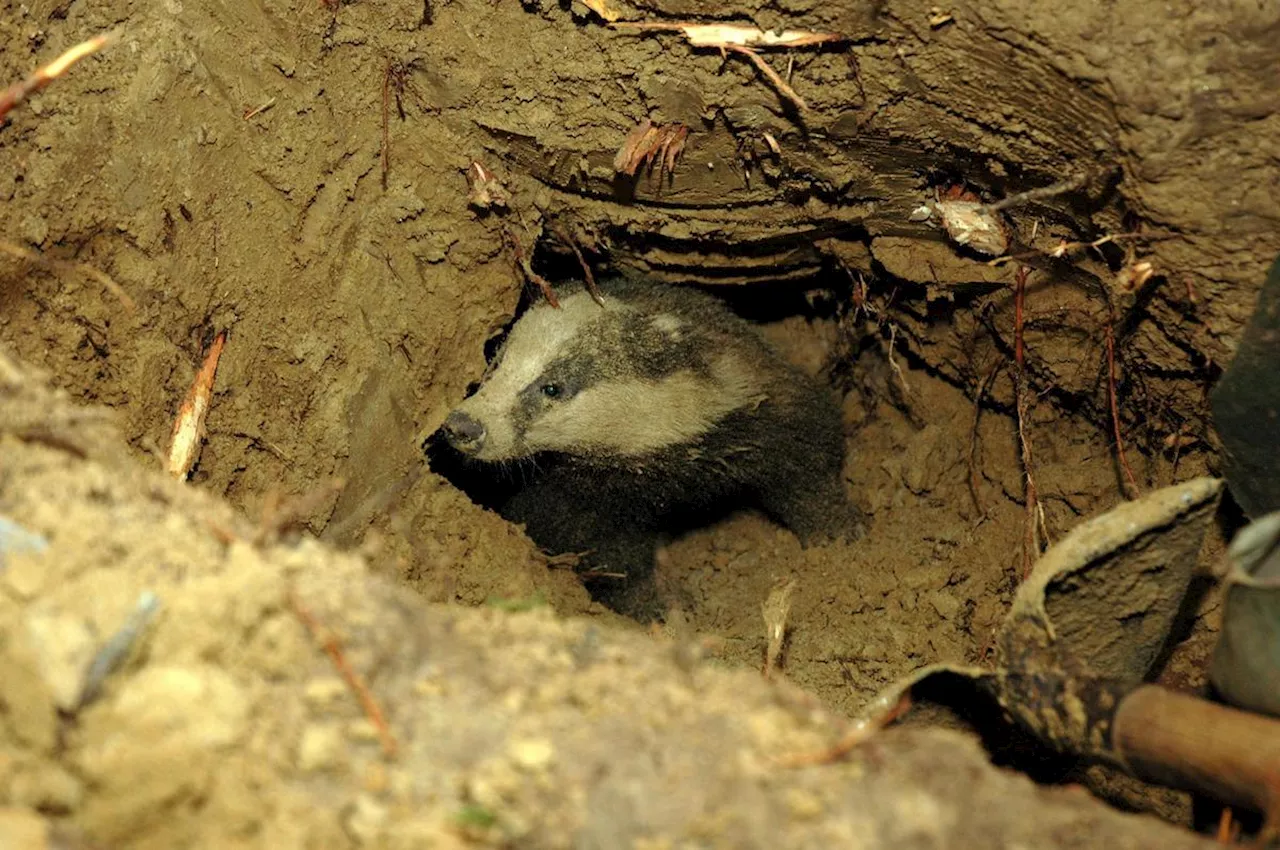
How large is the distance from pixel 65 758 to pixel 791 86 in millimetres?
2676

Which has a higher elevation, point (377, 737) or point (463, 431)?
point (377, 737)

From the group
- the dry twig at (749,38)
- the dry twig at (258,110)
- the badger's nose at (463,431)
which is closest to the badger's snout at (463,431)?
the badger's nose at (463,431)

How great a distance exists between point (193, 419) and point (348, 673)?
188 cm

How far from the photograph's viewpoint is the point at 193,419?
331 cm

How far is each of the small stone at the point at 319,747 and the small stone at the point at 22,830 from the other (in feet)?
1.20

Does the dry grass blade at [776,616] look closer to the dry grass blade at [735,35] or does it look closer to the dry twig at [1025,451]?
the dry twig at [1025,451]

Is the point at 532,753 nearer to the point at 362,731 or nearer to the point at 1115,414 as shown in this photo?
the point at 362,731

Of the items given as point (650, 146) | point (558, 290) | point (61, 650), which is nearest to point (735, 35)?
point (650, 146)

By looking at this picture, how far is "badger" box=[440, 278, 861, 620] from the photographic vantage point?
422 cm

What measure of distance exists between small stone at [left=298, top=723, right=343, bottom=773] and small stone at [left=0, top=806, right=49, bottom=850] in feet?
1.20

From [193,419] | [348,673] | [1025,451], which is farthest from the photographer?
[1025,451]

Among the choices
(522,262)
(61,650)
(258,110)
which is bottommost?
(522,262)

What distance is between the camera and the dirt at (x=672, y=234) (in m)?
2.86

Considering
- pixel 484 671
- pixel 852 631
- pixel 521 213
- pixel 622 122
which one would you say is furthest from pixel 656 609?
pixel 484 671
